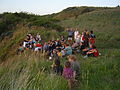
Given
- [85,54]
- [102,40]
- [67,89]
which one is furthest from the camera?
[102,40]

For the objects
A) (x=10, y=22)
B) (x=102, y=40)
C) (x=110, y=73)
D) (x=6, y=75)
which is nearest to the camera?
(x=6, y=75)

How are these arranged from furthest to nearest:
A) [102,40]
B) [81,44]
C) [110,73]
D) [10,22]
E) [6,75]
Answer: [10,22] < [102,40] < [81,44] < [110,73] < [6,75]

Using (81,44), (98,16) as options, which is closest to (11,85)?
(81,44)

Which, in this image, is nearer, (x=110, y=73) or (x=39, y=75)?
(x=39, y=75)

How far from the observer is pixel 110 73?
829cm

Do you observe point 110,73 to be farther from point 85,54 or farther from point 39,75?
point 85,54

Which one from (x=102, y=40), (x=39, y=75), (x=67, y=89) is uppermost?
(x=39, y=75)

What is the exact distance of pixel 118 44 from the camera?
19844 millimetres

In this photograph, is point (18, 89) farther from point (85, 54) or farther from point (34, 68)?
point (85, 54)

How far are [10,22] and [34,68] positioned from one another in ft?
84.4

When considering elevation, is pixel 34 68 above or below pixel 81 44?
above

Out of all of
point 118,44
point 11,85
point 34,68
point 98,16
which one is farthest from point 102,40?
point 98,16

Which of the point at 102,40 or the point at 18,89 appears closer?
the point at 18,89

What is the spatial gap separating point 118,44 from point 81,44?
522cm
